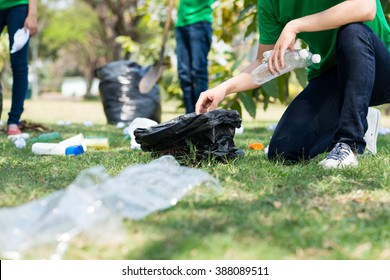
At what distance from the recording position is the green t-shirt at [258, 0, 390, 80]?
8.82 feet

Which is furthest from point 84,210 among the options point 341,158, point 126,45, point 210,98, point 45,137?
point 126,45

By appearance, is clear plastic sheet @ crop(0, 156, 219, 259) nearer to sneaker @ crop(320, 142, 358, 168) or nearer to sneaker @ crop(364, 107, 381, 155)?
sneaker @ crop(320, 142, 358, 168)

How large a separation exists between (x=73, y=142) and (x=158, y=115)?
2810 millimetres

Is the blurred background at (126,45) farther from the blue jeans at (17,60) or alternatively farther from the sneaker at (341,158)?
the sneaker at (341,158)

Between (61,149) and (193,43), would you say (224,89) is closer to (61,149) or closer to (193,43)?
(61,149)

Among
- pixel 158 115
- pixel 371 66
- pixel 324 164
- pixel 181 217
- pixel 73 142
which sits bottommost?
pixel 158 115

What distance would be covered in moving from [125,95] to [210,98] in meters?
3.51

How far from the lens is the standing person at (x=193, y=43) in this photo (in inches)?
181

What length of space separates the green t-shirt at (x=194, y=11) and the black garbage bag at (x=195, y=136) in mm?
2029

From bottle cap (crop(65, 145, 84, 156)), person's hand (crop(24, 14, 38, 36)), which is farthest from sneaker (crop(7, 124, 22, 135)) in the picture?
bottle cap (crop(65, 145, 84, 156))
